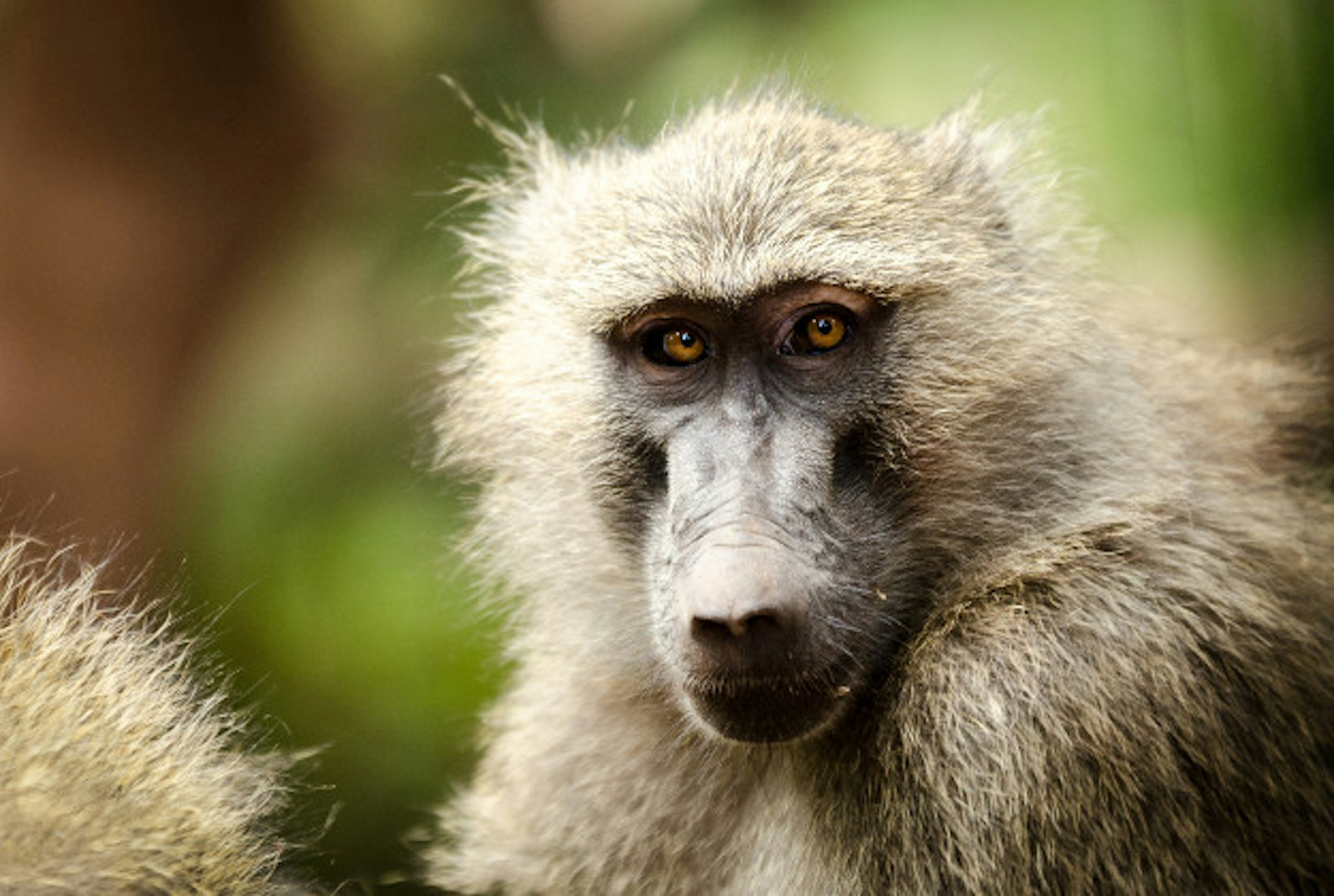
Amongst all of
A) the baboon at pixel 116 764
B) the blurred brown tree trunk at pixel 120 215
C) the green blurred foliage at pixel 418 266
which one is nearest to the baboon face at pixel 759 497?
the baboon at pixel 116 764

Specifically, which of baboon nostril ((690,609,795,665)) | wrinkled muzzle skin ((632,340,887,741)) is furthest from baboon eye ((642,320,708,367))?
baboon nostril ((690,609,795,665))

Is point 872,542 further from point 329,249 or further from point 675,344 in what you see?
point 329,249

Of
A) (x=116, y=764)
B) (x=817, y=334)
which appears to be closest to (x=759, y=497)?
(x=817, y=334)

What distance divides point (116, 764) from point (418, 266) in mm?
3364

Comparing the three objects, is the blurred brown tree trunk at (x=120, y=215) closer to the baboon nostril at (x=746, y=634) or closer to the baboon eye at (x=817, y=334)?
the baboon eye at (x=817, y=334)

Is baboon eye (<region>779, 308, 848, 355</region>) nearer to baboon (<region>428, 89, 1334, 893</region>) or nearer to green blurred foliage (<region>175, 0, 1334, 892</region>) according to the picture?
baboon (<region>428, 89, 1334, 893</region>)

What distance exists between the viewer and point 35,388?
5.19 meters

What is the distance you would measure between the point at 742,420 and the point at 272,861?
1129mm

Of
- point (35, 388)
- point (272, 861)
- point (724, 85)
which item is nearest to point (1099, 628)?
point (272, 861)

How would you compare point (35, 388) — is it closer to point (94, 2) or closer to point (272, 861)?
point (94, 2)

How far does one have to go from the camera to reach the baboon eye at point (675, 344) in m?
3.06

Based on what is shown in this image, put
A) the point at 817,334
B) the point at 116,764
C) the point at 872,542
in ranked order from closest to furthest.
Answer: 1. the point at 116,764
2. the point at 872,542
3. the point at 817,334

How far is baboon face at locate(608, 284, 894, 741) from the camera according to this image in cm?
259

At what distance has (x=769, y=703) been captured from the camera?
2648 mm
